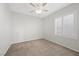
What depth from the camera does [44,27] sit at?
1.29m

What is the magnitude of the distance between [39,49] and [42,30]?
34cm

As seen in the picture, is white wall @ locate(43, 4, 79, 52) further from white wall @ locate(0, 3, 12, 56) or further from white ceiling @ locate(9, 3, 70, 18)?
white wall @ locate(0, 3, 12, 56)

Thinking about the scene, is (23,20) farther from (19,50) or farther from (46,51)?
(46,51)

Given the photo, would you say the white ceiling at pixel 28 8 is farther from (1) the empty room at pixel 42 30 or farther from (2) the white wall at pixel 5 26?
(2) the white wall at pixel 5 26

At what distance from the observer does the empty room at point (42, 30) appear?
116cm

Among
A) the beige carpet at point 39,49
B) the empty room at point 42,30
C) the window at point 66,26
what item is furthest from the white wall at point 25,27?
the window at point 66,26

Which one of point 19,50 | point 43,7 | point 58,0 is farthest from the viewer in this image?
point 19,50

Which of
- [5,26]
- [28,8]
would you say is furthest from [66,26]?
[5,26]

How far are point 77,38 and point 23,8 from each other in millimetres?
1040

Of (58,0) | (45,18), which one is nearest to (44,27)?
(45,18)

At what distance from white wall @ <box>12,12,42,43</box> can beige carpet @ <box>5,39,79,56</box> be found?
0.34 ft

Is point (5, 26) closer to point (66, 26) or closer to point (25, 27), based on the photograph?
point (25, 27)

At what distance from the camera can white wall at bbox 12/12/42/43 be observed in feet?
4.12

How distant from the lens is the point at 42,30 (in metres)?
1.24
